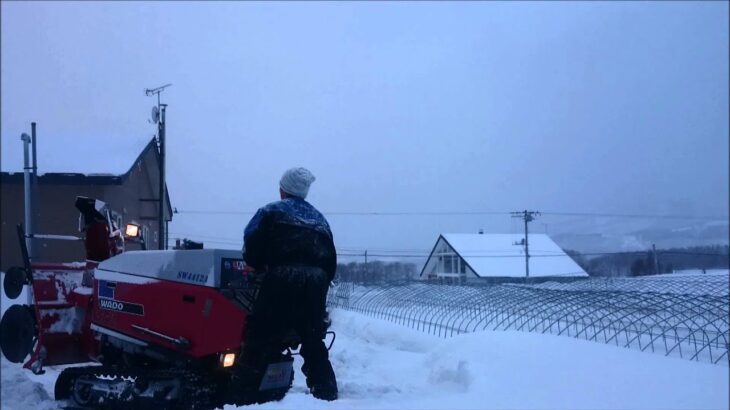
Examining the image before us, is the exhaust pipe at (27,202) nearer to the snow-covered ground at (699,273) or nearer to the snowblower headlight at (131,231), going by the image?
the snowblower headlight at (131,231)

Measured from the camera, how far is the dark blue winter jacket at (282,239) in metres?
5.02

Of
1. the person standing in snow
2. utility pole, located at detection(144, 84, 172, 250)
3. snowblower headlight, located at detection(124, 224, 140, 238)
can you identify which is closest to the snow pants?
the person standing in snow

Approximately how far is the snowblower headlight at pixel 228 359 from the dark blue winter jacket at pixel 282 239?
0.76m

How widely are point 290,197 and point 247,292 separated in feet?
2.61

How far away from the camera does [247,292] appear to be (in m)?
5.32

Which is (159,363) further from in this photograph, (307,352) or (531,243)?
(531,243)

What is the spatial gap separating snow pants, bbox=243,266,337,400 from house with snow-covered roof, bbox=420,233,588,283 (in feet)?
124

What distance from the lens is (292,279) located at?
498 centimetres

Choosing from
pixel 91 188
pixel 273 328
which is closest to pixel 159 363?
pixel 273 328

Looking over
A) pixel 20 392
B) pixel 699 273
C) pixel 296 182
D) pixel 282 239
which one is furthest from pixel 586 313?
pixel 699 273

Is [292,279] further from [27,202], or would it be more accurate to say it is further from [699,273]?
[699,273]

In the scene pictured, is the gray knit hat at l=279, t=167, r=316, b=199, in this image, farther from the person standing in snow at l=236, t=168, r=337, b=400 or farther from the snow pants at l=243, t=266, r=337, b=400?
the snow pants at l=243, t=266, r=337, b=400

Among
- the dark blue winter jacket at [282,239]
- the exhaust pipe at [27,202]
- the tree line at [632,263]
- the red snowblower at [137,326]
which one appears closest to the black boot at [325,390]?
the red snowblower at [137,326]

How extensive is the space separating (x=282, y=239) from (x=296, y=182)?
0.54m
